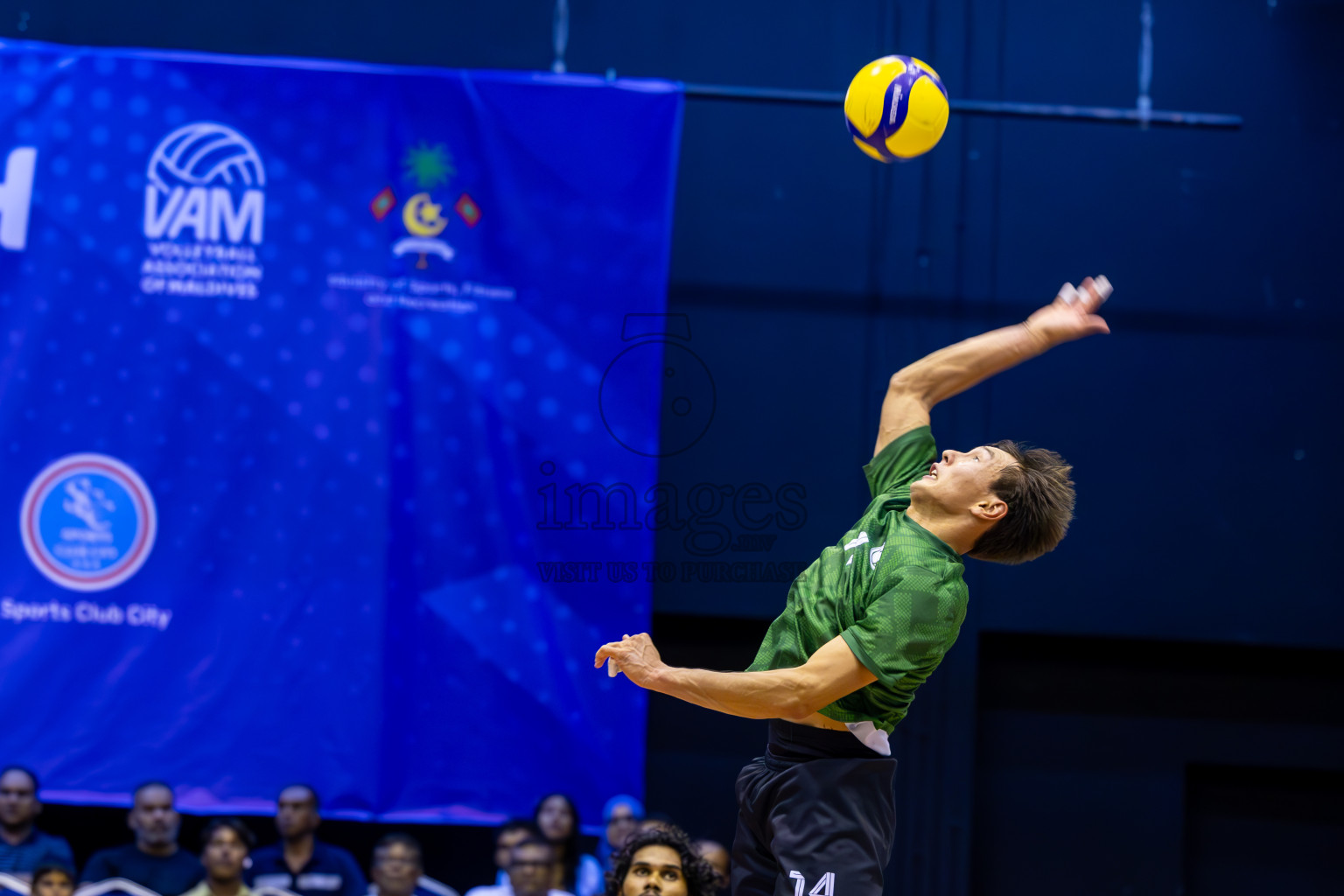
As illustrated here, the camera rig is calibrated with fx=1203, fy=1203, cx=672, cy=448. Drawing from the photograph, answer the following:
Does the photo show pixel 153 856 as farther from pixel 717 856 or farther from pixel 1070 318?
pixel 1070 318

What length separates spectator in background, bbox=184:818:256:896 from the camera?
5238 mm

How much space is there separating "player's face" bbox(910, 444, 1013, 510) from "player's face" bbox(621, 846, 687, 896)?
1.90 m

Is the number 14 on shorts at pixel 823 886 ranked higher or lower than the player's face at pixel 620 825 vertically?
higher

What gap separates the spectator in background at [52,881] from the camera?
512 centimetres

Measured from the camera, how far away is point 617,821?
511 cm

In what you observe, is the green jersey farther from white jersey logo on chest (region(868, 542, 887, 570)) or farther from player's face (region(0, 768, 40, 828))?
player's face (region(0, 768, 40, 828))

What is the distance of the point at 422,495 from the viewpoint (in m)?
5.30

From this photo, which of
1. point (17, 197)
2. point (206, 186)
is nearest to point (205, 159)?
point (206, 186)

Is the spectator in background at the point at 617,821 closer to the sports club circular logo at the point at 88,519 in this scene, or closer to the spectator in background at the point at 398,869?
the spectator in background at the point at 398,869

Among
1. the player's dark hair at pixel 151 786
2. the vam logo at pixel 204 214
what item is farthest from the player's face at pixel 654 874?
the vam logo at pixel 204 214

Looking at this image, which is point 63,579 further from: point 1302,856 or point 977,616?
point 1302,856

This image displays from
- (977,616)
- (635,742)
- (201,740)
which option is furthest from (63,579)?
(977,616)

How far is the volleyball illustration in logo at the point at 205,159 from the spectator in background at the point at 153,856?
264 centimetres

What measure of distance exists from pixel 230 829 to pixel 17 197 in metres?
2.95
